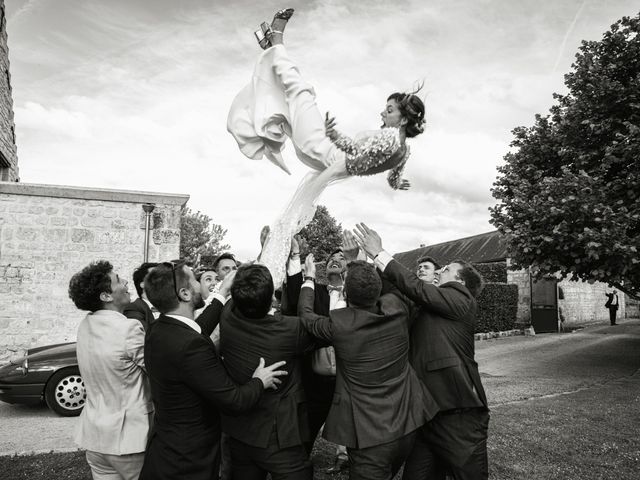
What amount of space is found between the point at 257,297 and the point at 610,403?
8084mm

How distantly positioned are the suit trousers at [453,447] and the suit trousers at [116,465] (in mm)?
1777

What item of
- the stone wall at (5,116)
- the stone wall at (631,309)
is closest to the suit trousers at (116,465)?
the stone wall at (5,116)

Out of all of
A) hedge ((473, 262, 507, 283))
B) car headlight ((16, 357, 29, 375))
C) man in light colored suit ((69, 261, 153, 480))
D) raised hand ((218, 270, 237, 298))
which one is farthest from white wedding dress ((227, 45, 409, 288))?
hedge ((473, 262, 507, 283))

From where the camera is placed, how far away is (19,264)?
11.5 m

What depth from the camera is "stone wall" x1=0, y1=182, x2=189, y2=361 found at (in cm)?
1138

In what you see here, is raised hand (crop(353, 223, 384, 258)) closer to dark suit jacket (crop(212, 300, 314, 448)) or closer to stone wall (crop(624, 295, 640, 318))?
dark suit jacket (crop(212, 300, 314, 448))

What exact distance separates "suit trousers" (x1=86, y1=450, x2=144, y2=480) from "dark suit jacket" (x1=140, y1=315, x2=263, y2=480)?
0.28m

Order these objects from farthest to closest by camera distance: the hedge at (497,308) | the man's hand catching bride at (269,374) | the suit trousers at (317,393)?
the hedge at (497,308), the suit trousers at (317,393), the man's hand catching bride at (269,374)

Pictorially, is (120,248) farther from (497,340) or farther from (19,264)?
(497,340)

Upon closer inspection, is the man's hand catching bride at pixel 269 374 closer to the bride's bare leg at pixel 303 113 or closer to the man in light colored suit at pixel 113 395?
the man in light colored suit at pixel 113 395

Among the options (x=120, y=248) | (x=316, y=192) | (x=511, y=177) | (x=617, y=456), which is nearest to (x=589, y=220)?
(x=511, y=177)

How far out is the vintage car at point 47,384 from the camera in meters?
7.60

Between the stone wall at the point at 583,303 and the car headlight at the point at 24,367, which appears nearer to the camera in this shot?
the car headlight at the point at 24,367

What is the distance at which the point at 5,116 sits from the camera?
13.8 meters
